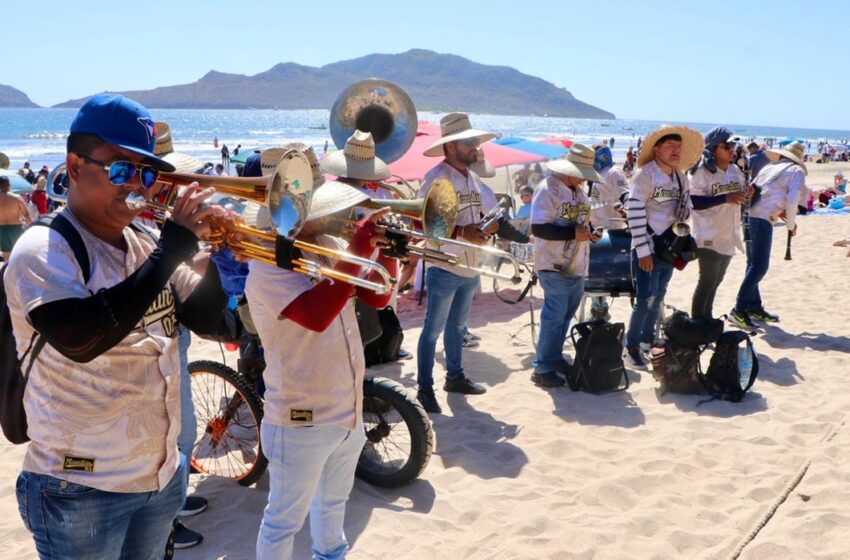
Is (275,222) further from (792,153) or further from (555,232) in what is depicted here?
(792,153)

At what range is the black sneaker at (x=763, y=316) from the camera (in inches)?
292

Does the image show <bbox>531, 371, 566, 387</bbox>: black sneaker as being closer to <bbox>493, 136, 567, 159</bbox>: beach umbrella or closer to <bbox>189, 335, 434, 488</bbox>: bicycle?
<bbox>189, 335, 434, 488</bbox>: bicycle

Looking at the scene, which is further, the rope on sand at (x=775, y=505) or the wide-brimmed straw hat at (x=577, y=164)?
the wide-brimmed straw hat at (x=577, y=164)

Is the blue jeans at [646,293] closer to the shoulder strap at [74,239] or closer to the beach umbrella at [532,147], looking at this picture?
the shoulder strap at [74,239]

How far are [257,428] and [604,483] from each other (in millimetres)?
2058

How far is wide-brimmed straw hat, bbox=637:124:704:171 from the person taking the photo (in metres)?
5.85

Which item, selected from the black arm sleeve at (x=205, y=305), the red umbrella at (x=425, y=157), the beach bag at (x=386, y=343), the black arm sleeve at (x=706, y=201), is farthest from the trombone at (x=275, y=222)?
the red umbrella at (x=425, y=157)

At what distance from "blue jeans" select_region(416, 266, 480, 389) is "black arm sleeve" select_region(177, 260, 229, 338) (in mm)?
2706

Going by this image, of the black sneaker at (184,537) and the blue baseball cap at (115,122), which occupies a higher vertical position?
the blue baseball cap at (115,122)

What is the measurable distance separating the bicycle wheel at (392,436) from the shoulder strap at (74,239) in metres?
2.34

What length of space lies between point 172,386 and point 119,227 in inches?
19.4

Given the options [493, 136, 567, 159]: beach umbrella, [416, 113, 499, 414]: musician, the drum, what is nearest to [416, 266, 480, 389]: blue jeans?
[416, 113, 499, 414]: musician

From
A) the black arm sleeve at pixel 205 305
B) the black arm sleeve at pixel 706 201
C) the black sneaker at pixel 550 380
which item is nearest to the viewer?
the black arm sleeve at pixel 205 305

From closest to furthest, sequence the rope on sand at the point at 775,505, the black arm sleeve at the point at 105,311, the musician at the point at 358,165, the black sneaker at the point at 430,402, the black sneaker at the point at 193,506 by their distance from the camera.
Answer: the black arm sleeve at the point at 105,311 < the rope on sand at the point at 775,505 < the black sneaker at the point at 193,506 < the musician at the point at 358,165 < the black sneaker at the point at 430,402
